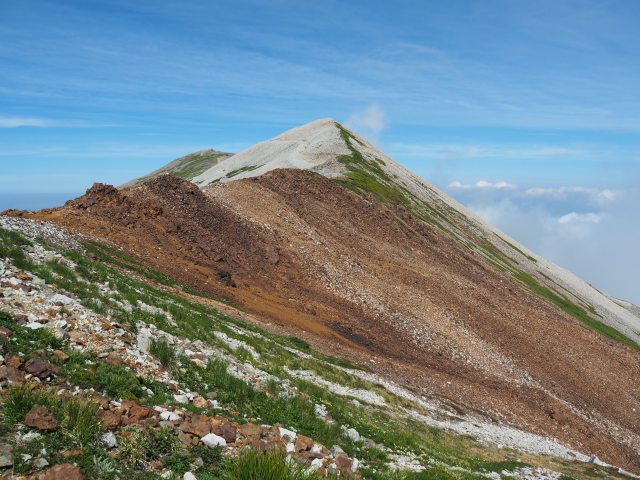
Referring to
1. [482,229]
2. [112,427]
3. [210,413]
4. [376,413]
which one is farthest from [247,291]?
[482,229]

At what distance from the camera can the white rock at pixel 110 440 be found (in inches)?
340

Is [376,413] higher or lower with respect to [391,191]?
lower

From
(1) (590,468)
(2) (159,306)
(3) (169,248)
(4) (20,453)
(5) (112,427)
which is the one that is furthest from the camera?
(3) (169,248)

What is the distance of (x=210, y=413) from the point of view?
38.3 ft

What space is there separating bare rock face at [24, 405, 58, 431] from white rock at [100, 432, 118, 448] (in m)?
0.88

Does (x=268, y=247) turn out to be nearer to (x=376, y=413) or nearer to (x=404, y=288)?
(x=404, y=288)

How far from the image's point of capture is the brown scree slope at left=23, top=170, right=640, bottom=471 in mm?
32219

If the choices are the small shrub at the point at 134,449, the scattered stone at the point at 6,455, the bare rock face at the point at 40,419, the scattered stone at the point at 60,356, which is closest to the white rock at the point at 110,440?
the small shrub at the point at 134,449

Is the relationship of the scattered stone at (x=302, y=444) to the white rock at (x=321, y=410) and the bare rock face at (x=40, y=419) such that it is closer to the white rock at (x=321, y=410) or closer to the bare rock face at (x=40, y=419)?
the white rock at (x=321, y=410)

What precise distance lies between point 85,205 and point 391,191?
57.3 m

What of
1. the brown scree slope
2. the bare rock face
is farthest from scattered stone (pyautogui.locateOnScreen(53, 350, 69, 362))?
the brown scree slope

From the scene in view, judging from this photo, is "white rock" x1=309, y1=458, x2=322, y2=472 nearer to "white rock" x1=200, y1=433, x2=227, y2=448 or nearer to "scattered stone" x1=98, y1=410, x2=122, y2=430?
"white rock" x1=200, y1=433, x2=227, y2=448

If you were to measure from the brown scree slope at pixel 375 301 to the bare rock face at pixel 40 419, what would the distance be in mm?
21973

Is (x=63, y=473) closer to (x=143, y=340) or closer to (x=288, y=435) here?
(x=288, y=435)
